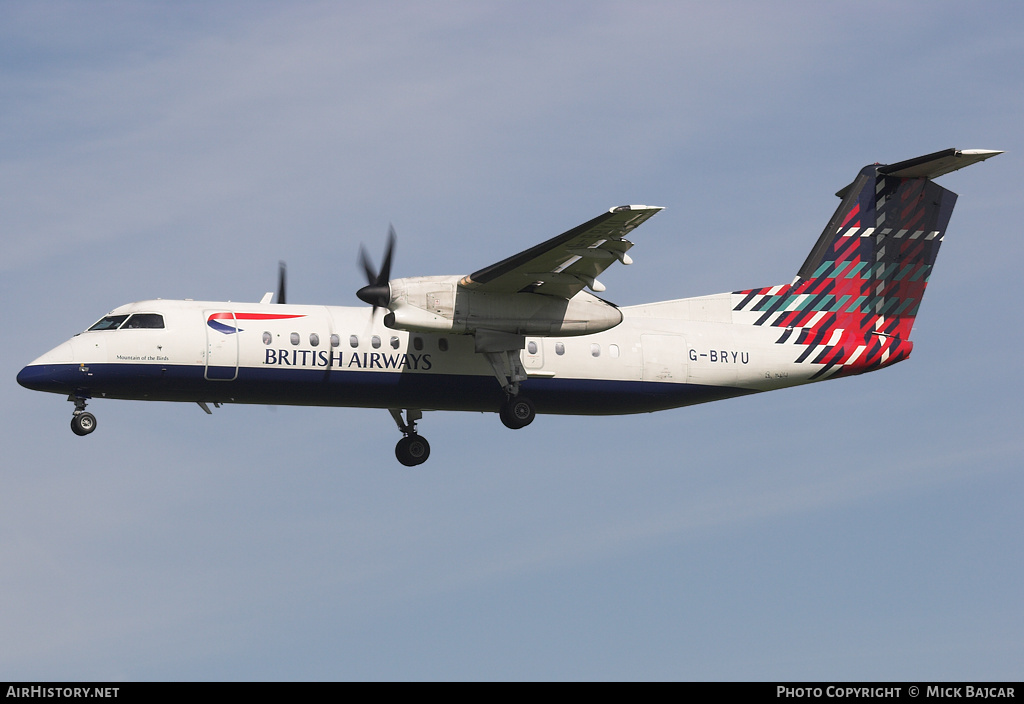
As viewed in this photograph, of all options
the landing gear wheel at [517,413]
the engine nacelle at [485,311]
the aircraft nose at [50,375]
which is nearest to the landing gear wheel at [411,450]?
the landing gear wheel at [517,413]

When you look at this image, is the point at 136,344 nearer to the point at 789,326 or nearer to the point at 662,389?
the point at 662,389

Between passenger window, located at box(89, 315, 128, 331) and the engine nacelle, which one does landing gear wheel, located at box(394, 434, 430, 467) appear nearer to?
the engine nacelle

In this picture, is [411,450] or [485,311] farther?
[411,450]

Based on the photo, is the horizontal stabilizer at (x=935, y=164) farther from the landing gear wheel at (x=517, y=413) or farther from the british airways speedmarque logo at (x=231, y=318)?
the british airways speedmarque logo at (x=231, y=318)

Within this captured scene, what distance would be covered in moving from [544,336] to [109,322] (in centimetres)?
767

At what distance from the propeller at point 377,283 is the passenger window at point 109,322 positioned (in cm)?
419

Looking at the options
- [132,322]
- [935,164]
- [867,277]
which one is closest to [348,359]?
[132,322]

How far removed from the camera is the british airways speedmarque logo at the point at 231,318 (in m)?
21.8

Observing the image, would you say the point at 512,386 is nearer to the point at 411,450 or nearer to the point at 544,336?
the point at 544,336

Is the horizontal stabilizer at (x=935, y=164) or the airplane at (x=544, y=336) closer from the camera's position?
the airplane at (x=544, y=336)

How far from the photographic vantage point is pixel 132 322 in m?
21.7

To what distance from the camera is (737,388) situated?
2469 cm
